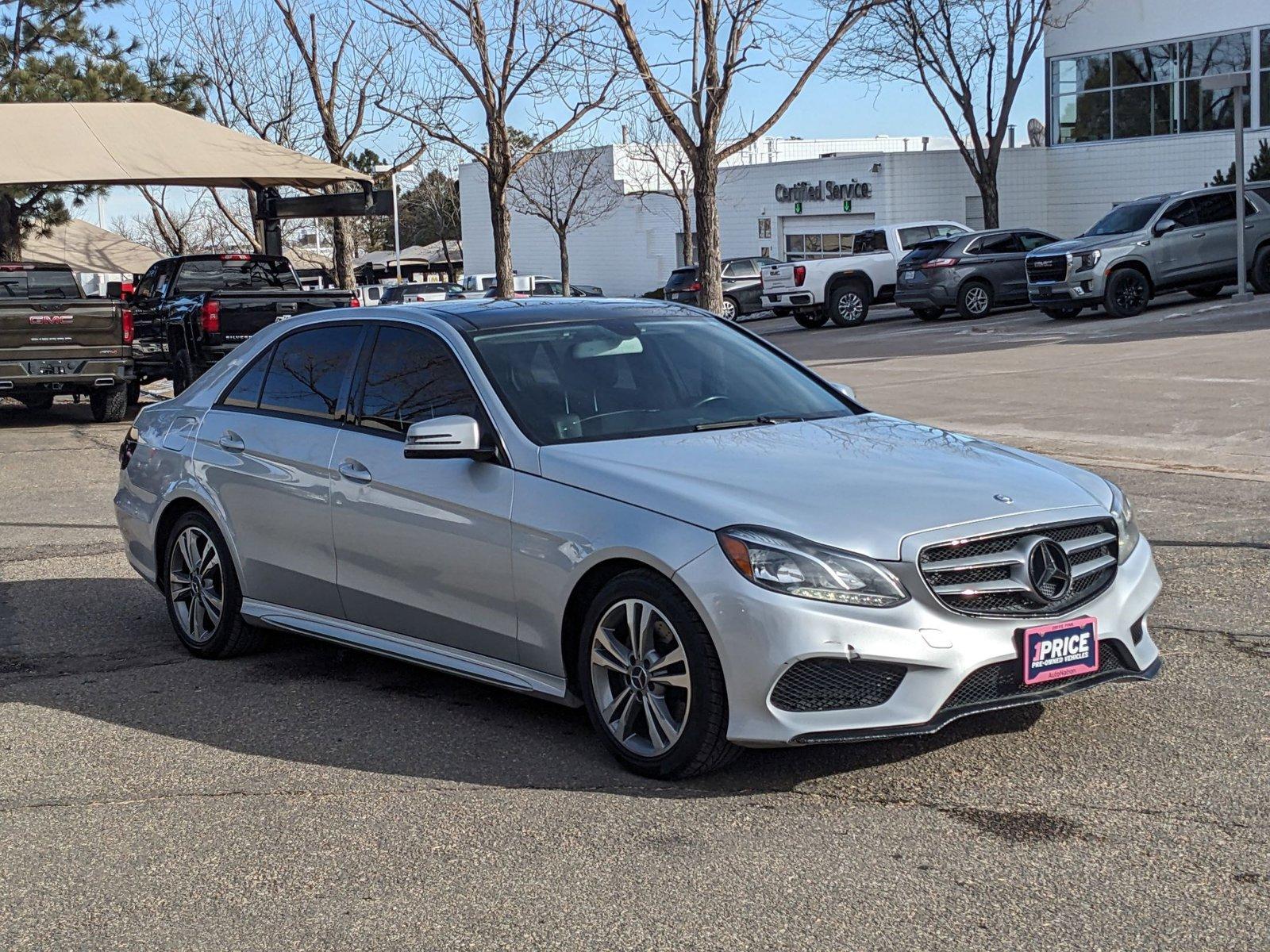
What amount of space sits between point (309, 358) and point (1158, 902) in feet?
14.0

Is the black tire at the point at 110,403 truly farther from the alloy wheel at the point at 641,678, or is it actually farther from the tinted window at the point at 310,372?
the alloy wheel at the point at 641,678

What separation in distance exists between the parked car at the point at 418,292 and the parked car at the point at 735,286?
5.92 m

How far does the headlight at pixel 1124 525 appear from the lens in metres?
5.25

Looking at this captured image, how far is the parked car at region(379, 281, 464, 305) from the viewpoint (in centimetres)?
3891

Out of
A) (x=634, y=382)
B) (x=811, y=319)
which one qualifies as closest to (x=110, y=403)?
(x=634, y=382)

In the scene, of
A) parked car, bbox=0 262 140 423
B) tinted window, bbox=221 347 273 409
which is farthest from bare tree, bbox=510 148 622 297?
tinted window, bbox=221 347 273 409

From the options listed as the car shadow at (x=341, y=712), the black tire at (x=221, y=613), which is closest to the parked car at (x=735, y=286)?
the car shadow at (x=341, y=712)

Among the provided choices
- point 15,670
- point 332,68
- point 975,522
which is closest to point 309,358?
point 15,670

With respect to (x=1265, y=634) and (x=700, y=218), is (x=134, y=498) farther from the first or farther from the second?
(x=700, y=218)

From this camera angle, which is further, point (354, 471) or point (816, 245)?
point (816, 245)

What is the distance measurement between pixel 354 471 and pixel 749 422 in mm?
1569

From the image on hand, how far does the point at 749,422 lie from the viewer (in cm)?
594

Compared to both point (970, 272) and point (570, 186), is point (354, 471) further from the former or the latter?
point (570, 186)

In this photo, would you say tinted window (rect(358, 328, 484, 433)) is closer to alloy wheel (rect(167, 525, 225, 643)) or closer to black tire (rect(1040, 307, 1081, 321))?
alloy wheel (rect(167, 525, 225, 643))
